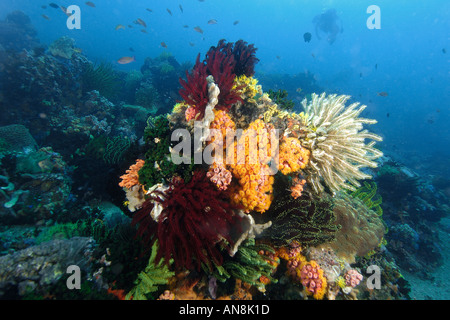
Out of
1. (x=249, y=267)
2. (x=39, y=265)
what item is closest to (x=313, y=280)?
(x=249, y=267)

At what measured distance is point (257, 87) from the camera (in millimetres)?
4531

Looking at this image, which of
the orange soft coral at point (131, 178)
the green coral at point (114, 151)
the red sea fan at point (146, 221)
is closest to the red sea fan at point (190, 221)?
the red sea fan at point (146, 221)

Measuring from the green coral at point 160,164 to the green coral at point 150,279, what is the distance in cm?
115

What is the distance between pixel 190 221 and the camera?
2795 millimetres

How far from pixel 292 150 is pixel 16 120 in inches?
498

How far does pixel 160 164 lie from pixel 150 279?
1.92 metres

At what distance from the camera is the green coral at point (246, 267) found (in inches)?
126

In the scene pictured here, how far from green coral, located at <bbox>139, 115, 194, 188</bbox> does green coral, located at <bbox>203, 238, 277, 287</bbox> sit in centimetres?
165

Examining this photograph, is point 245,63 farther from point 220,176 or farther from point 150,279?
point 150,279

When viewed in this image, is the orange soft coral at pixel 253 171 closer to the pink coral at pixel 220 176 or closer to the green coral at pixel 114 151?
the pink coral at pixel 220 176

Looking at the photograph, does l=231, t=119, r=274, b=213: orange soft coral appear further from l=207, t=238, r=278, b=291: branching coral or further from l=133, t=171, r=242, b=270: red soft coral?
l=207, t=238, r=278, b=291: branching coral

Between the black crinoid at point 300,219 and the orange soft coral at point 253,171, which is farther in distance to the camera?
the black crinoid at point 300,219

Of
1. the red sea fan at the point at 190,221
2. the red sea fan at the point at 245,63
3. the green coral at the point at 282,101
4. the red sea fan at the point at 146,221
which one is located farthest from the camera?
the red sea fan at the point at 245,63
